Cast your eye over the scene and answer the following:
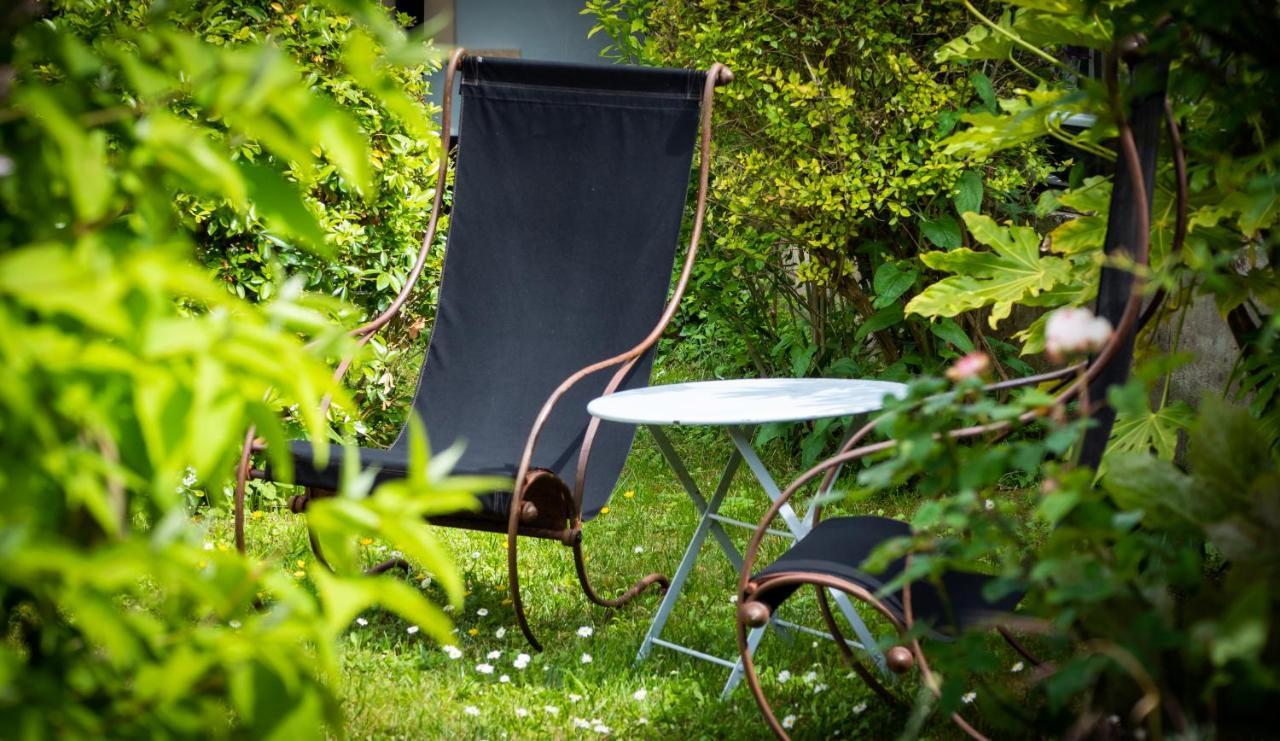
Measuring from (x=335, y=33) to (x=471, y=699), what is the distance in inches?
97.7

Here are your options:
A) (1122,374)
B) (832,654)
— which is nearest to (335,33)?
(832,654)

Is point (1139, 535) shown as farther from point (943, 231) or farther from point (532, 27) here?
point (532, 27)

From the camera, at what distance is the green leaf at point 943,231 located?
4.09 meters

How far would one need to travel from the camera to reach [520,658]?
2.78 m

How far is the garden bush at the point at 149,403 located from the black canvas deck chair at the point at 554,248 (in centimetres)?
213

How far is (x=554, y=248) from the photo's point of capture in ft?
11.3

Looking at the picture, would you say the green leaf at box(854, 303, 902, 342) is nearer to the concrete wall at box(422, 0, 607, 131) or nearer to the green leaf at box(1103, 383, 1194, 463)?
the green leaf at box(1103, 383, 1194, 463)

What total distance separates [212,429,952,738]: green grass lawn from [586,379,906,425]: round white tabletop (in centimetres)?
61

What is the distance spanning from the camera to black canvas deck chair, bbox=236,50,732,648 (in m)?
3.22

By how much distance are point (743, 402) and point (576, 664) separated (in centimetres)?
77

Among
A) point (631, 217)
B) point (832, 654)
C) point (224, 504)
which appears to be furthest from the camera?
point (224, 504)

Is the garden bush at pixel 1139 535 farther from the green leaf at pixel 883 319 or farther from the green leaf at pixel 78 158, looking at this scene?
the green leaf at pixel 883 319

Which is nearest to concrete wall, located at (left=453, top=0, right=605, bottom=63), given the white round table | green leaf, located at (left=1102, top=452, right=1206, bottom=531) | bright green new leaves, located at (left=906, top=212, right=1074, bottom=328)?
the white round table

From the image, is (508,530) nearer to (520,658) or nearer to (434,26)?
(520,658)
